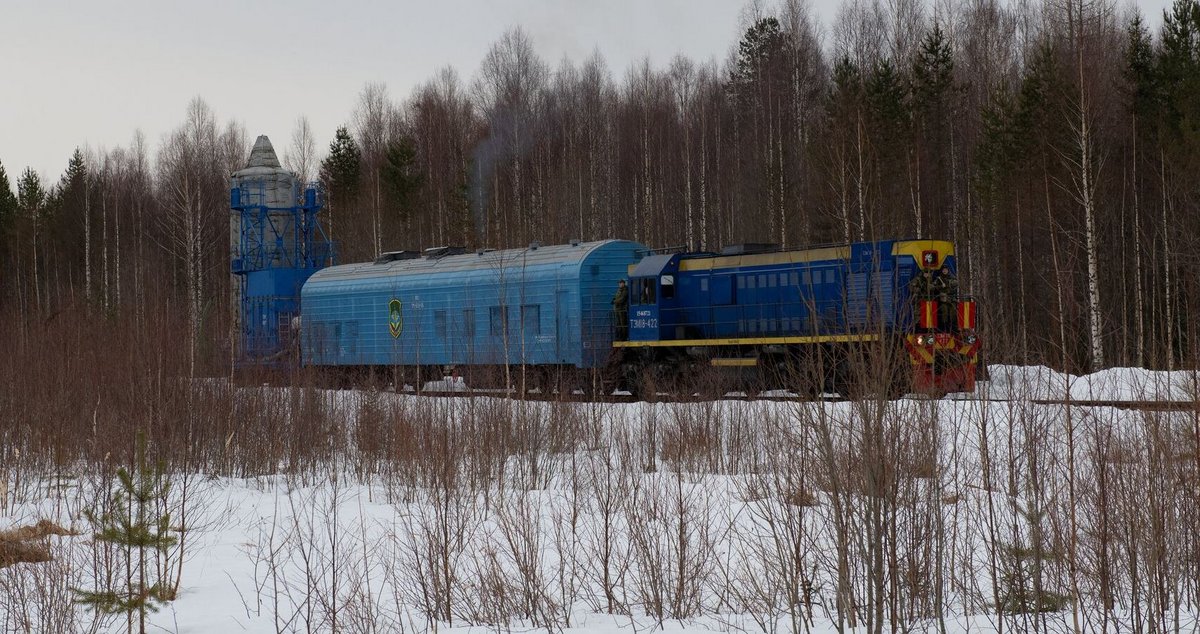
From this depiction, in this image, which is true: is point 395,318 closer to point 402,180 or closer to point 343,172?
point 402,180

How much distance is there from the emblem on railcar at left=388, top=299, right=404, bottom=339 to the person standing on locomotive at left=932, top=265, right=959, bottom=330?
42.7 feet

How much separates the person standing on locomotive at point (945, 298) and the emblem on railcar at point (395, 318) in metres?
13.0

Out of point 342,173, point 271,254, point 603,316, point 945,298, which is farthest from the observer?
point 342,173

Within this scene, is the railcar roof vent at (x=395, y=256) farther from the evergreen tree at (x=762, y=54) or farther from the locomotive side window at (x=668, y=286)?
the evergreen tree at (x=762, y=54)

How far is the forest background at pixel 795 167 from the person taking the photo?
29.9m

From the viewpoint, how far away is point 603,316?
76.8 ft

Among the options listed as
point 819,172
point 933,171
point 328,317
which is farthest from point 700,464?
point 933,171

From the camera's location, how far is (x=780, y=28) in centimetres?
4375

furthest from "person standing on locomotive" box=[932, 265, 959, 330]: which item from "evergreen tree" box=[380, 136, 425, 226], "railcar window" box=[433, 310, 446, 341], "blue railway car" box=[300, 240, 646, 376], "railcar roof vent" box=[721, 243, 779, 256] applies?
"evergreen tree" box=[380, 136, 425, 226]

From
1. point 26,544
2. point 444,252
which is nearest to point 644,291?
point 444,252

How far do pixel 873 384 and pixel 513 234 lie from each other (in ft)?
125

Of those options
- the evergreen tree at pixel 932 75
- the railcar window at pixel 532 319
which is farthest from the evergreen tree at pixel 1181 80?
the railcar window at pixel 532 319

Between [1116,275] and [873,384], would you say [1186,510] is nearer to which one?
[873,384]

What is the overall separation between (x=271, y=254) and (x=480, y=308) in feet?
45.0
